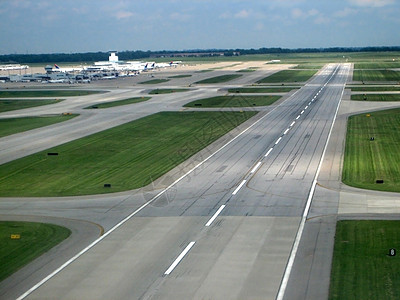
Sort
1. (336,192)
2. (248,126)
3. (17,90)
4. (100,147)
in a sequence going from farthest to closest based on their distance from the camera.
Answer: (17,90), (248,126), (100,147), (336,192)

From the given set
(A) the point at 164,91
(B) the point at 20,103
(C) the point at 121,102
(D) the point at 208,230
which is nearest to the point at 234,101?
(C) the point at 121,102

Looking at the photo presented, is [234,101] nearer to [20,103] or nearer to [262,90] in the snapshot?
[262,90]

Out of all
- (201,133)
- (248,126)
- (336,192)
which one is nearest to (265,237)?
(336,192)

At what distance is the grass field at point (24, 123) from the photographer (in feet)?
273

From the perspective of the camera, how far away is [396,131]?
2913 inches

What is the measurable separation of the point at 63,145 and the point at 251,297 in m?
48.0

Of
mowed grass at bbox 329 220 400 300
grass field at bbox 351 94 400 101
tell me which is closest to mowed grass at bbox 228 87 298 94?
grass field at bbox 351 94 400 101

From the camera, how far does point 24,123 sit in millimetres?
90250

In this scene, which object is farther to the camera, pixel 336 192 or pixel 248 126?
pixel 248 126

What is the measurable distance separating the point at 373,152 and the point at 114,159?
85.1 feet

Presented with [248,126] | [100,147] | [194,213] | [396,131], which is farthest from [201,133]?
[194,213]

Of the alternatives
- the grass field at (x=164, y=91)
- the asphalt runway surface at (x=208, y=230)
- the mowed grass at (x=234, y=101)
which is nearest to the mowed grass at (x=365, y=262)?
the asphalt runway surface at (x=208, y=230)

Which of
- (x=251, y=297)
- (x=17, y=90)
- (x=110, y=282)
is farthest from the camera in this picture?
(x=17, y=90)

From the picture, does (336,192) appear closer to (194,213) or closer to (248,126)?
(194,213)
